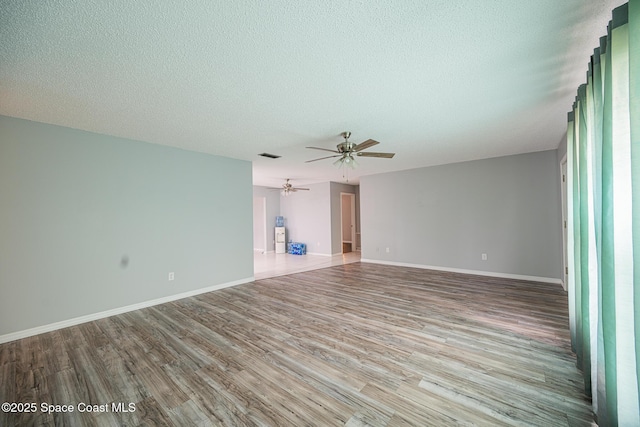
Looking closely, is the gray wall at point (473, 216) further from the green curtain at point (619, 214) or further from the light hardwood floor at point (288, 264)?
the green curtain at point (619, 214)

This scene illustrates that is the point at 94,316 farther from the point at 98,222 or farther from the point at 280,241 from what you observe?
the point at 280,241

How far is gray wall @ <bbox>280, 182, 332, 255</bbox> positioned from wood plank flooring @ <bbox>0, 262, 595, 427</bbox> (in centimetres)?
472

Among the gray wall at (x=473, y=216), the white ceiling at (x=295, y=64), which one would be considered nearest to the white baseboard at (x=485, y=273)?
the gray wall at (x=473, y=216)

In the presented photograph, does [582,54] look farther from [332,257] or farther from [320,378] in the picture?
[332,257]

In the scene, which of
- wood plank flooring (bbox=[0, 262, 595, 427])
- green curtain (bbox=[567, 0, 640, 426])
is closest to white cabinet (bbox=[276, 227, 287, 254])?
wood plank flooring (bbox=[0, 262, 595, 427])

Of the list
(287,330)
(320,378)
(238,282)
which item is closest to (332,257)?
(238,282)

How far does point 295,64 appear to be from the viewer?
6.31 feet

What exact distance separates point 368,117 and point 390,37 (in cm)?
133

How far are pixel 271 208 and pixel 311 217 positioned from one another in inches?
71.0

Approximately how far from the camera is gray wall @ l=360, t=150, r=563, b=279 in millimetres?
4680

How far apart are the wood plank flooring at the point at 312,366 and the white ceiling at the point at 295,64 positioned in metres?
2.53

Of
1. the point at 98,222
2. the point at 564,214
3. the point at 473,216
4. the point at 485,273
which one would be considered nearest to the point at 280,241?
the point at 98,222

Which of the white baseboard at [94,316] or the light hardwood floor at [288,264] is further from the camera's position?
the light hardwood floor at [288,264]

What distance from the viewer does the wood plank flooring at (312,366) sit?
160 cm
